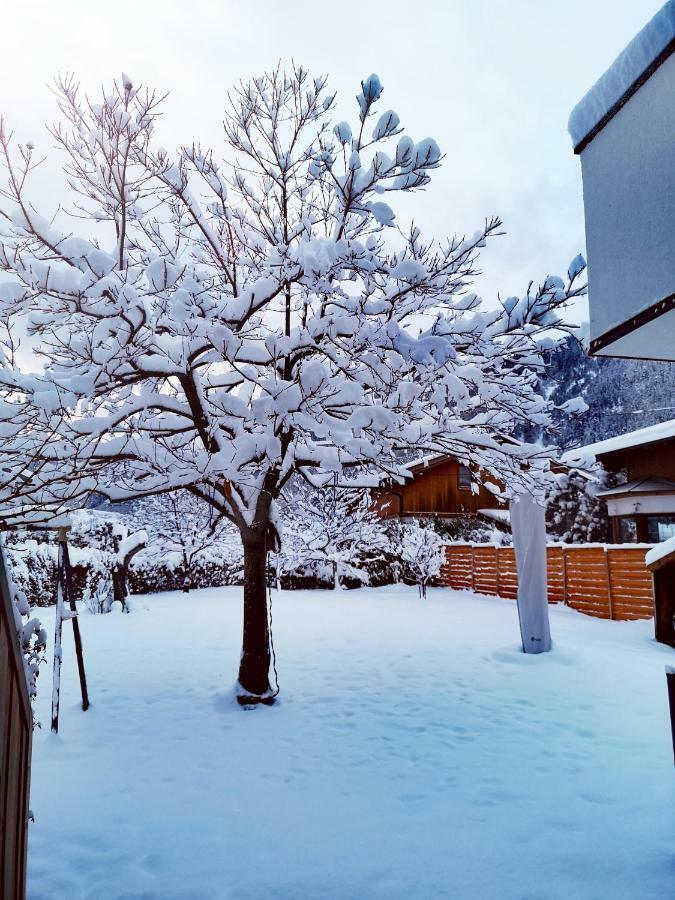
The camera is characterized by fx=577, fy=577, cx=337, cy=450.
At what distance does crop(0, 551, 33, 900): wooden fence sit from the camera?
2.10 meters

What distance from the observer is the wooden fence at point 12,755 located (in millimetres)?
2098

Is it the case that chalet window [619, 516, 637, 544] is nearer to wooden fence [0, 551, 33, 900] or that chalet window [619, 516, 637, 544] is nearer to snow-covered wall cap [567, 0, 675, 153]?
snow-covered wall cap [567, 0, 675, 153]

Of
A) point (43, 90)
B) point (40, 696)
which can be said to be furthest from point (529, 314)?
point (40, 696)

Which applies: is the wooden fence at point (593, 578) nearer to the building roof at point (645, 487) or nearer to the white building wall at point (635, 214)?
the building roof at point (645, 487)

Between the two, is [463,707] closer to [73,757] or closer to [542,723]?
[542,723]

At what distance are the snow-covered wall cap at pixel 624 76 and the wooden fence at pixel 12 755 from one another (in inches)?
157

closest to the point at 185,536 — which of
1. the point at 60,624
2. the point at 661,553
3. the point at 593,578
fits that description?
the point at 593,578

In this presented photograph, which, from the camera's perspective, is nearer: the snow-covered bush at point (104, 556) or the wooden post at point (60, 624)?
the wooden post at point (60, 624)

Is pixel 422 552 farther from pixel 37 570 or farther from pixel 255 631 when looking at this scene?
pixel 255 631

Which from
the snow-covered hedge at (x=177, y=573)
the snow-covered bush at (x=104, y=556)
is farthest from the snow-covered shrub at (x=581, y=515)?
the snow-covered bush at (x=104, y=556)

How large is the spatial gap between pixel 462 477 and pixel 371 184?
19.9 meters

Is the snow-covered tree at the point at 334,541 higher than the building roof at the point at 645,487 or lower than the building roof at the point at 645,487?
lower

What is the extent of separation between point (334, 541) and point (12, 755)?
17.9 meters

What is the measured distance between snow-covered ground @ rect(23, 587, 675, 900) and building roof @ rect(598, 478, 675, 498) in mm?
7429
